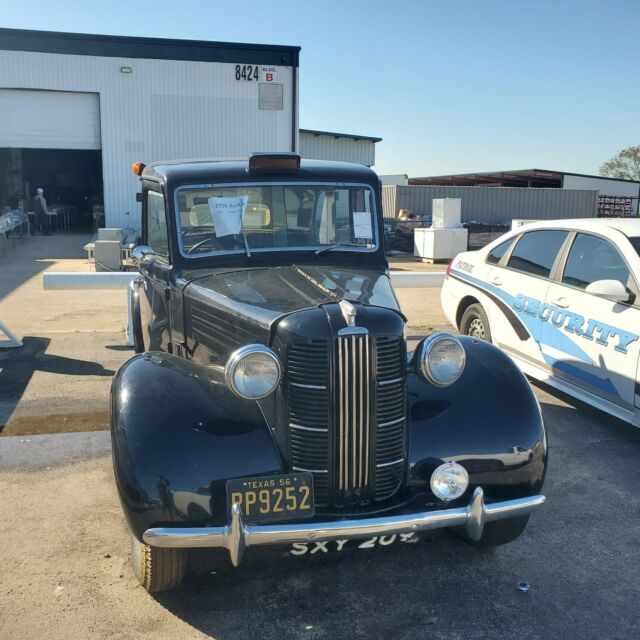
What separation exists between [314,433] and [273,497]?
0.33 m

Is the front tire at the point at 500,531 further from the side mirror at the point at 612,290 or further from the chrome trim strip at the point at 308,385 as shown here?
the side mirror at the point at 612,290

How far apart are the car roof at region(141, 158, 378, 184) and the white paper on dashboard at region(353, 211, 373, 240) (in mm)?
233

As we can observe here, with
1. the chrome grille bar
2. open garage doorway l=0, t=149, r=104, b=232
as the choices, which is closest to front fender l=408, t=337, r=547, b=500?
the chrome grille bar

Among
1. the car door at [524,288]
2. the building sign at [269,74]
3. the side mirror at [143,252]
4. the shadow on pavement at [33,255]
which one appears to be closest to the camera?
the side mirror at [143,252]

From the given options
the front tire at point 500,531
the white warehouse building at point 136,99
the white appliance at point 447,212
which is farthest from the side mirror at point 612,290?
the white warehouse building at point 136,99

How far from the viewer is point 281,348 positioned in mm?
2986

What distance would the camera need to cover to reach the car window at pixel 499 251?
259 inches

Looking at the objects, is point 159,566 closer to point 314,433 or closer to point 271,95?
point 314,433

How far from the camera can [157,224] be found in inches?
180

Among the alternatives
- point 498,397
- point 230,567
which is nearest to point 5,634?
point 230,567

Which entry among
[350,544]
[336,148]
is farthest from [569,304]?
[336,148]

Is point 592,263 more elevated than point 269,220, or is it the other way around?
point 269,220

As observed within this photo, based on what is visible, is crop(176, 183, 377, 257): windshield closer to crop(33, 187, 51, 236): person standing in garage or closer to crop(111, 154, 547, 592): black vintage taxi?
crop(111, 154, 547, 592): black vintage taxi

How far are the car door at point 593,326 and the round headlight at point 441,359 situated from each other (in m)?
2.23
